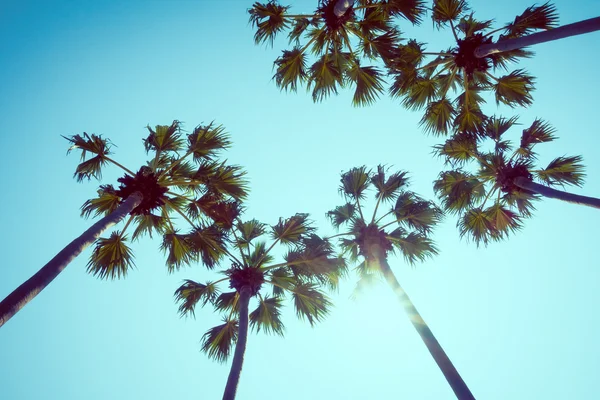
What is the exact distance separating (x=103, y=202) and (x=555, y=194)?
1173 centimetres

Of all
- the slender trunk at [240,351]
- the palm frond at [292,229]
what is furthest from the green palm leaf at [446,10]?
the slender trunk at [240,351]

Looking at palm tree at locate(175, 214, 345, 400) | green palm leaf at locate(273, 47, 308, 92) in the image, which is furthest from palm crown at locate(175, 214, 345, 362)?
green palm leaf at locate(273, 47, 308, 92)

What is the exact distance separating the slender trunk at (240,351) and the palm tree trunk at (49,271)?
3.28 m

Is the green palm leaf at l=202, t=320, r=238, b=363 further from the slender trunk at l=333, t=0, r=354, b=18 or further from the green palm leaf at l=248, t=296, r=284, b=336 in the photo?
the slender trunk at l=333, t=0, r=354, b=18

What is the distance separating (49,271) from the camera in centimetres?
480

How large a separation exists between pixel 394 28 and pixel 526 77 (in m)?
4.19

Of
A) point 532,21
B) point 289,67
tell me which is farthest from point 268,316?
point 532,21

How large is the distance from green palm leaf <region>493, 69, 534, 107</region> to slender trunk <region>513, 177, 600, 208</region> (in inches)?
95.5

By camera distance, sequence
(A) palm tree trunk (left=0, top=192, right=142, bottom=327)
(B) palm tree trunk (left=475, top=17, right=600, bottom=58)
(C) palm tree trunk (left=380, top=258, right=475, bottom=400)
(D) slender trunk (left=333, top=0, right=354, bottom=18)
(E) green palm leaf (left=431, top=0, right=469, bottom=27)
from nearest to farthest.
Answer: (A) palm tree trunk (left=0, top=192, right=142, bottom=327) < (C) palm tree trunk (left=380, top=258, right=475, bottom=400) < (B) palm tree trunk (left=475, top=17, right=600, bottom=58) < (D) slender trunk (left=333, top=0, right=354, bottom=18) < (E) green palm leaf (left=431, top=0, right=469, bottom=27)

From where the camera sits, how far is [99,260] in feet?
25.7

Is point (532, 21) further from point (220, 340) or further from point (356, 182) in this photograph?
point (220, 340)

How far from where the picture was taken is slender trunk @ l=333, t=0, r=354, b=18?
759 cm

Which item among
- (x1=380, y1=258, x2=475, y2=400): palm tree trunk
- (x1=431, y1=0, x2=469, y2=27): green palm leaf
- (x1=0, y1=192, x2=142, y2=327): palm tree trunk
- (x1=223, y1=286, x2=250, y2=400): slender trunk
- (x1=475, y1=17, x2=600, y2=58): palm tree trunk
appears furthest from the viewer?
(x1=431, y1=0, x2=469, y2=27): green palm leaf

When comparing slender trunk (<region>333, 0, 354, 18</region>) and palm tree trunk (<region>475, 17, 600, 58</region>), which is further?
slender trunk (<region>333, 0, 354, 18</region>)
